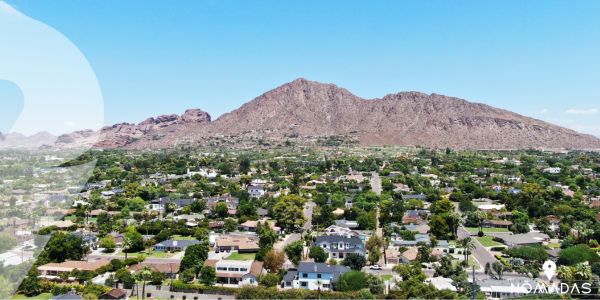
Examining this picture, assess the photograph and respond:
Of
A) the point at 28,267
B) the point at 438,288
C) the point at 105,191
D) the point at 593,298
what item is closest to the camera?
the point at 28,267

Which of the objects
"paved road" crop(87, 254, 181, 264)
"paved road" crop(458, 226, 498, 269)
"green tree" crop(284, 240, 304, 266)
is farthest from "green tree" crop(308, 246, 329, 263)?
"paved road" crop(458, 226, 498, 269)

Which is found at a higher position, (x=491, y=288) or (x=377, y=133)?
(x=377, y=133)

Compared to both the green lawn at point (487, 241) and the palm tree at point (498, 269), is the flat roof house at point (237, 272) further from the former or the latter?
the green lawn at point (487, 241)

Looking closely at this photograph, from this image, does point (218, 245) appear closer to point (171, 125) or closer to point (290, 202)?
point (290, 202)

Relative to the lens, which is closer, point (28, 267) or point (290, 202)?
point (28, 267)

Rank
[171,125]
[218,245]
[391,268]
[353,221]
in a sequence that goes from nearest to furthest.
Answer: [391,268]
[218,245]
[353,221]
[171,125]

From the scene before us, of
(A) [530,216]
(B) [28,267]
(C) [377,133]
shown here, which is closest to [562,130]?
(C) [377,133]

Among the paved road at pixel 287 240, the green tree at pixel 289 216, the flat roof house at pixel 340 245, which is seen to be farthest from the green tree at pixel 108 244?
the flat roof house at pixel 340 245
